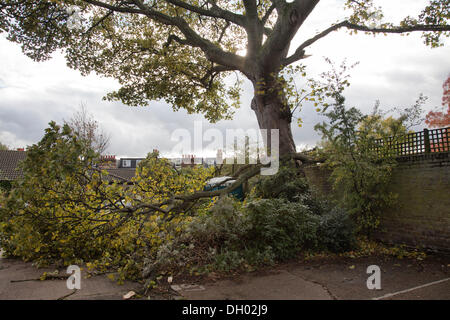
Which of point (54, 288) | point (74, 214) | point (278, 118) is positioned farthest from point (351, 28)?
point (54, 288)

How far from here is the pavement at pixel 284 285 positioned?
4027mm

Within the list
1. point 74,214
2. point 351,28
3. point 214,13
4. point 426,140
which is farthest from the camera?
point 214,13

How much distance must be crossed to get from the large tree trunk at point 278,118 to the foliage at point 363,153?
2.05 m

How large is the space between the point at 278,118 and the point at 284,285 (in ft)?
20.7

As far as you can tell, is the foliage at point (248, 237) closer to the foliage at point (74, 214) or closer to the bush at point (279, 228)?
the bush at point (279, 228)

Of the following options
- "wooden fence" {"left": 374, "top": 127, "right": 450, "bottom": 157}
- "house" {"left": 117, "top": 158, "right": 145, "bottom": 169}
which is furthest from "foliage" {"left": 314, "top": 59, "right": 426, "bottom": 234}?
"house" {"left": 117, "top": 158, "right": 145, "bottom": 169}

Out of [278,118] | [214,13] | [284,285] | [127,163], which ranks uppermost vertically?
[214,13]

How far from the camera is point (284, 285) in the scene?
4441mm

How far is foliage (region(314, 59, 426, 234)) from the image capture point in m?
7.07

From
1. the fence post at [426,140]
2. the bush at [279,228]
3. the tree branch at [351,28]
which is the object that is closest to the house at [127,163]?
the tree branch at [351,28]

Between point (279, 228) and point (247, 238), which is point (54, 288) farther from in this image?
point (279, 228)

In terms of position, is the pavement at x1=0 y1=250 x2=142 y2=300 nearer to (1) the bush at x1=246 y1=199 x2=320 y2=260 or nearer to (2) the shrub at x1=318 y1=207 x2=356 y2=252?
(1) the bush at x1=246 y1=199 x2=320 y2=260

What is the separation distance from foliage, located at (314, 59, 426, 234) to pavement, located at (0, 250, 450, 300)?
192cm

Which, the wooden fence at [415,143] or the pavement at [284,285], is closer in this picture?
the pavement at [284,285]
